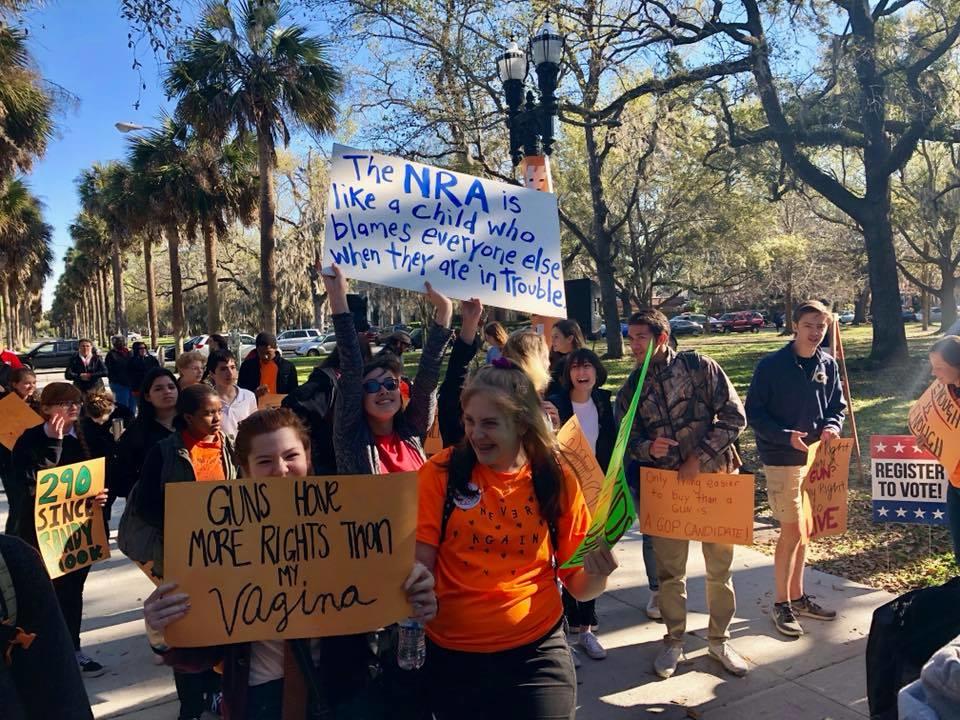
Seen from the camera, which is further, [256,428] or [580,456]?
[580,456]

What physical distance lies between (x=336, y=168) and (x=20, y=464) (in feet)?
8.21

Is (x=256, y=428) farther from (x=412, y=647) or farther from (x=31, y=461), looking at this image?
(x=31, y=461)

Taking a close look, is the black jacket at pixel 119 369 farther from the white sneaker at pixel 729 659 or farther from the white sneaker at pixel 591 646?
the white sneaker at pixel 729 659

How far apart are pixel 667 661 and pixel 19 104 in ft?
60.7

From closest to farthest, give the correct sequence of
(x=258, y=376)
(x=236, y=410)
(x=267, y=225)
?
(x=236, y=410) → (x=258, y=376) → (x=267, y=225)

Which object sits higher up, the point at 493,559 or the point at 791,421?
the point at 791,421

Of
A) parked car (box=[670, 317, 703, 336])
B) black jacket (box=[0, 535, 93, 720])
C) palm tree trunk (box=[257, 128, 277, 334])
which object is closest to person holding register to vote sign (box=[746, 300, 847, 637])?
black jacket (box=[0, 535, 93, 720])

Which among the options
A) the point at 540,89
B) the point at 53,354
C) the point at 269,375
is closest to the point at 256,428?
the point at 269,375

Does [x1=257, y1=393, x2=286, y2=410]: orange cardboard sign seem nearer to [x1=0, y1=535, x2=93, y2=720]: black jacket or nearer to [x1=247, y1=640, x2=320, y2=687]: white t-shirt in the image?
[x1=247, y1=640, x2=320, y2=687]: white t-shirt

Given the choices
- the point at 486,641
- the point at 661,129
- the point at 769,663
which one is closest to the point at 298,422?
the point at 486,641

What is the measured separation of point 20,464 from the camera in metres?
3.98

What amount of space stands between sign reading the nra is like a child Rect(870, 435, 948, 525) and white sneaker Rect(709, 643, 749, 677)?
1.51m

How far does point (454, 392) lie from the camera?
11.0 ft

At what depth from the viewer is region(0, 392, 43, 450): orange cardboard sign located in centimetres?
416
